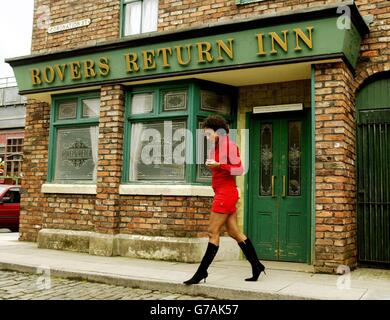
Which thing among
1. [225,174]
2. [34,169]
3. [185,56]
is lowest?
[225,174]

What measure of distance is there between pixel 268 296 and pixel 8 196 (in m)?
12.1

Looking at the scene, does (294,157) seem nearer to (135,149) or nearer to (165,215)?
(165,215)

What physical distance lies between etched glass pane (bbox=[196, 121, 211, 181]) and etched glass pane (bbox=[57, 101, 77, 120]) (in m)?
2.76

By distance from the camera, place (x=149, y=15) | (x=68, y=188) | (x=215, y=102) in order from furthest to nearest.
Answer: (x=68, y=188)
(x=149, y=15)
(x=215, y=102)

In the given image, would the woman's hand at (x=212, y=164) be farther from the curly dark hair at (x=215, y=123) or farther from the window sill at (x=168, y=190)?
the window sill at (x=168, y=190)

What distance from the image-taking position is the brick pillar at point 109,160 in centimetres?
814

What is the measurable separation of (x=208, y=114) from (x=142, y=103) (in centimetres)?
126

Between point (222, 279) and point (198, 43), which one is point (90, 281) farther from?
point (198, 43)

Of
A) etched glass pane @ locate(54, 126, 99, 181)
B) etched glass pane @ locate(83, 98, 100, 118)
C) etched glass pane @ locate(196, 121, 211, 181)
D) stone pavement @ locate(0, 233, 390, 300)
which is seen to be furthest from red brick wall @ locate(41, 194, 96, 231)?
etched glass pane @ locate(196, 121, 211, 181)

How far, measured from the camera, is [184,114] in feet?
25.6

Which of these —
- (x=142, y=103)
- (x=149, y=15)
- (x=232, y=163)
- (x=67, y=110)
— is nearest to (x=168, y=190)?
(x=142, y=103)

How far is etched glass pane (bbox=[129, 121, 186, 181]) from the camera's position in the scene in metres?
7.88

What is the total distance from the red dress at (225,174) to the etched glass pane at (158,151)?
2190mm
